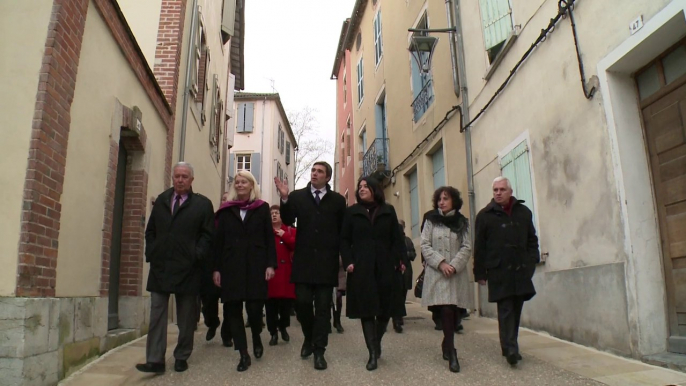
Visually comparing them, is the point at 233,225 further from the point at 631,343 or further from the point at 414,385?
the point at 631,343

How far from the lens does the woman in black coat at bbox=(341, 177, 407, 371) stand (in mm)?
4664

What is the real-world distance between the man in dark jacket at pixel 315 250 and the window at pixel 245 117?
2836cm

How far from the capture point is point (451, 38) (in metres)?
9.80

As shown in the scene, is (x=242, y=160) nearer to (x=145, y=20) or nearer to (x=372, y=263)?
(x=145, y=20)

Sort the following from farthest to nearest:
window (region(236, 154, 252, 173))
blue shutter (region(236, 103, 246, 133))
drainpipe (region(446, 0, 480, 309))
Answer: blue shutter (region(236, 103, 246, 133))
window (region(236, 154, 252, 173))
drainpipe (region(446, 0, 480, 309))

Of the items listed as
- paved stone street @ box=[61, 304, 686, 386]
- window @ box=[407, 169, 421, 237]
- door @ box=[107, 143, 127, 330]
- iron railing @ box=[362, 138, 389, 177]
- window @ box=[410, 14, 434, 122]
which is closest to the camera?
paved stone street @ box=[61, 304, 686, 386]

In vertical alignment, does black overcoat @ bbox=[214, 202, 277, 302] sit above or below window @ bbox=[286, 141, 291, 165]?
below

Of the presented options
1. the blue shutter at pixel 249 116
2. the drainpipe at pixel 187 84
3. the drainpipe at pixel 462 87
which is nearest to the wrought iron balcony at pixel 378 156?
the drainpipe at pixel 462 87

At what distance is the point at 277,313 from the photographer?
6262mm

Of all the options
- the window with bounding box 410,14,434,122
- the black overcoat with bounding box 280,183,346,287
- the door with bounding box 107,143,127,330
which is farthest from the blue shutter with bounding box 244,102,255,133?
the black overcoat with bounding box 280,183,346,287

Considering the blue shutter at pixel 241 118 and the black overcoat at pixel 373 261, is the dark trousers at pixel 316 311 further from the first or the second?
the blue shutter at pixel 241 118

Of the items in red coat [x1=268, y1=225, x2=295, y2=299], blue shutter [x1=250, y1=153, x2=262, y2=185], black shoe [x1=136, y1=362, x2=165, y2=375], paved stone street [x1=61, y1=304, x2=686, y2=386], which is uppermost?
blue shutter [x1=250, y1=153, x2=262, y2=185]

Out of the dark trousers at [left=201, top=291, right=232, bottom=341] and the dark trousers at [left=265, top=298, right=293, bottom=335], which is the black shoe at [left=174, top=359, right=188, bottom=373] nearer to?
the dark trousers at [left=201, top=291, right=232, bottom=341]

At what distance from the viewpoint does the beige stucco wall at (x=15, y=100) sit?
3.78 m
